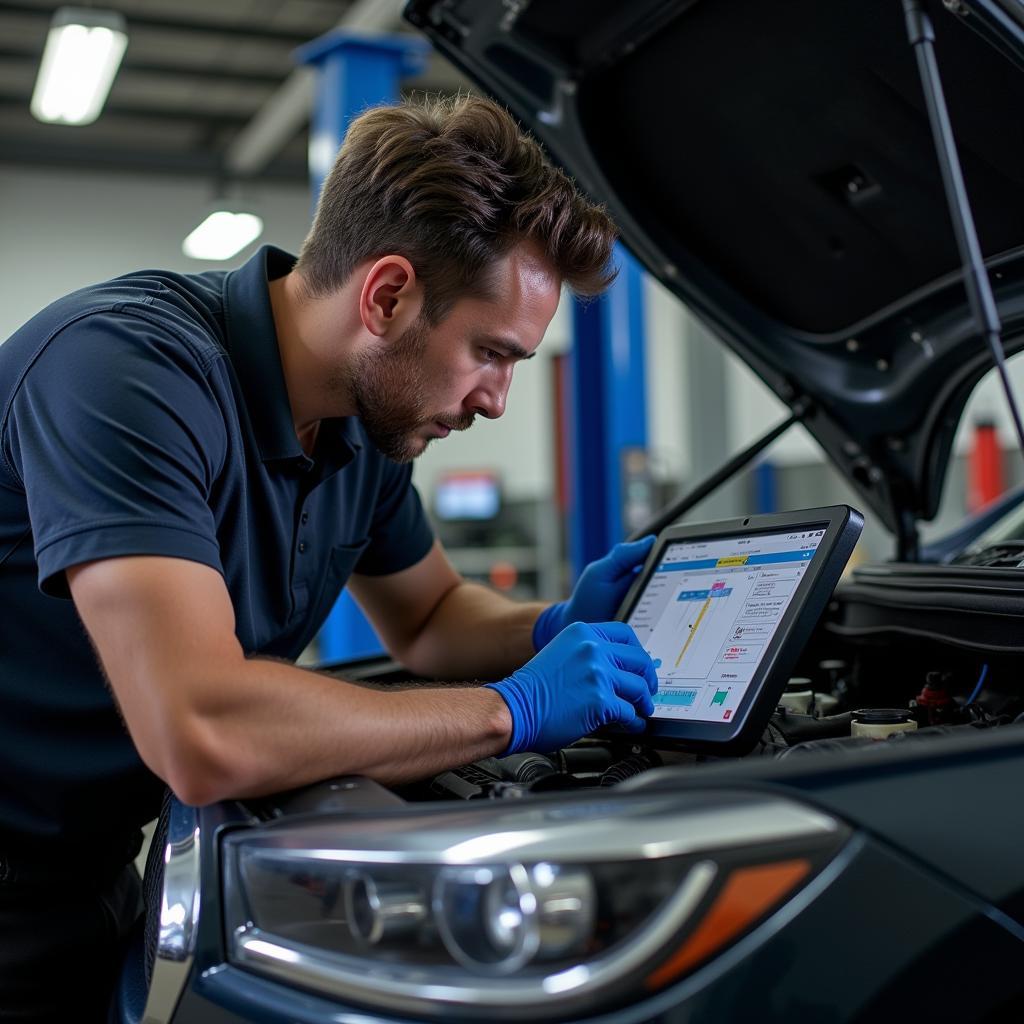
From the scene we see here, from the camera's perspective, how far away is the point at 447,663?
1759mm

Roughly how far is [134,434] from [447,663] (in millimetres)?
781

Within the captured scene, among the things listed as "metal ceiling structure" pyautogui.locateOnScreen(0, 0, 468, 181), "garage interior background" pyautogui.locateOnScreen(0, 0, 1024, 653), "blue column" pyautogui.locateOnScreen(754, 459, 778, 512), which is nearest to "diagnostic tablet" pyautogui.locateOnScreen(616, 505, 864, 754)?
"garage interior background" pyautogui.locateOnScreen(0, 0, 1024, 653)

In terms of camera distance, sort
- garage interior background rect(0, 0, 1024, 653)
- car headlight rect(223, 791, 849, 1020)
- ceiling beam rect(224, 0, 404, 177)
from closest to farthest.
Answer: car headlight rect(223, 791, 849, 1020) < ceiling beam rect(224, 0, 404, 177) < garage interior background rect(0, 0, 1024, 653)

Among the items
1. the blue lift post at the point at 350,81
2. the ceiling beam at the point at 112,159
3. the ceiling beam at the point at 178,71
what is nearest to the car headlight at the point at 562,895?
the blue lift post at the point at 350,81

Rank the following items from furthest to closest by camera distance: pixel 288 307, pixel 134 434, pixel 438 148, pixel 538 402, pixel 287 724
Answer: pixel 538 402
pixel 288 307
pixel 438 148
pixel 134 434
pixel 287 724

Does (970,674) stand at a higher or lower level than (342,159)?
lower

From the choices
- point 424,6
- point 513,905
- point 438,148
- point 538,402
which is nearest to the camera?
point 513,905

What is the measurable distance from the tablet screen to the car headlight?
45 centimetres

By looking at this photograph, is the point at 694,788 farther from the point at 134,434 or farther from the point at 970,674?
the point at 970,674

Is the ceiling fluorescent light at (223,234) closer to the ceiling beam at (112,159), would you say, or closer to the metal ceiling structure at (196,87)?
the metal ceiling structure at (196,87)

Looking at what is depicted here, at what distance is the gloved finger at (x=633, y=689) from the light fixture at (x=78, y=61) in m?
5.12

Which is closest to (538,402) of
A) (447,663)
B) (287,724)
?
(447,663)

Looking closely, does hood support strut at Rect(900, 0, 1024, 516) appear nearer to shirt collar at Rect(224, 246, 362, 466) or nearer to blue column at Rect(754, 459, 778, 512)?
shirt collar at Rect(224, 246, 362, 466)

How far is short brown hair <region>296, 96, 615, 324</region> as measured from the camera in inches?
52.8
